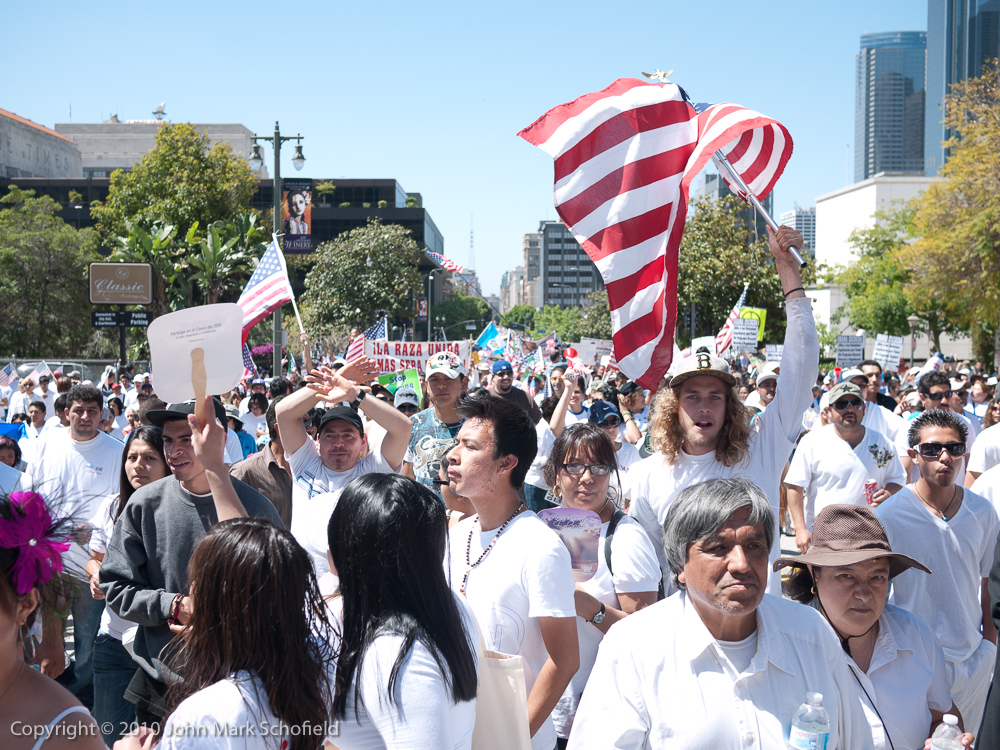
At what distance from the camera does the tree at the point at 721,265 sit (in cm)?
3175

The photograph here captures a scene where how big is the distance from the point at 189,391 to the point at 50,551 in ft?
4.17

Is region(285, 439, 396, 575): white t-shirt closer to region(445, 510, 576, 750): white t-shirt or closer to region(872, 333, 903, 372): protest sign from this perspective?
region(445, 510, 576, 750): white t-shirt

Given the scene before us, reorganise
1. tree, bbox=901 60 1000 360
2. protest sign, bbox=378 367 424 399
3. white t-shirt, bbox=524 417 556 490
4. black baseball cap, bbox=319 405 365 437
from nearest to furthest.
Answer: black baseball cap, bbox=319 405 365 437, white t-shirt, bbox=524 417 556 490, protest sign, bbox=378 367 424 399, tree, bbox=901 60 1000 360

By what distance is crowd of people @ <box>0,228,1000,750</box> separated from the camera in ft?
7.06

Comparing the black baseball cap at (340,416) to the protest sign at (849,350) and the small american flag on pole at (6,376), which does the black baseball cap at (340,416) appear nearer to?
the protest sign at (849,350)

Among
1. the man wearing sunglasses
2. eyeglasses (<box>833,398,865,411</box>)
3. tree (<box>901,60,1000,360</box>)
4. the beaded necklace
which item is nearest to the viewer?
the beaded necklace

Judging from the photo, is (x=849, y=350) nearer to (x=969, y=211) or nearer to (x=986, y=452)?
(x=986, y=452)

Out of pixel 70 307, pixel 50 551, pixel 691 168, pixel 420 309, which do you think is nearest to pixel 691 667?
pixel 50 551

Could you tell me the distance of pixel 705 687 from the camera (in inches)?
90.1

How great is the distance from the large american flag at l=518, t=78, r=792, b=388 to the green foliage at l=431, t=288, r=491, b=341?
247ft

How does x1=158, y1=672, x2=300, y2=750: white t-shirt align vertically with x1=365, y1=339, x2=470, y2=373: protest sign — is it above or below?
below

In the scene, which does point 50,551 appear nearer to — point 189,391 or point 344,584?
point 344,584

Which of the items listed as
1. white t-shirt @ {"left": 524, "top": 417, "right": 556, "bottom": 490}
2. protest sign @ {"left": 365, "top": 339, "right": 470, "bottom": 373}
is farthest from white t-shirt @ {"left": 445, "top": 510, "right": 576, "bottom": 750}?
protest sign @ {"left": 365, "top": 339, "right": 470, "bottom": 373}

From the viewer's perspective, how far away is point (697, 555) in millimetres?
2439
